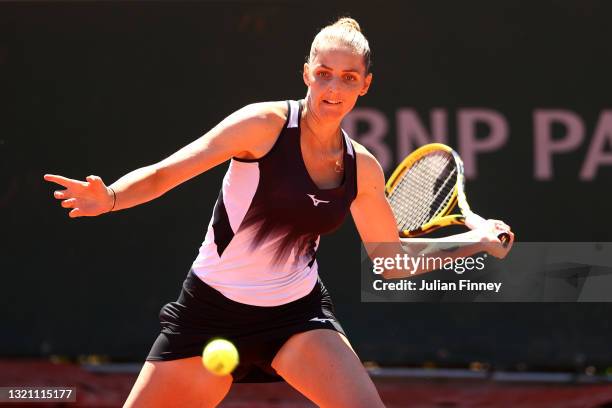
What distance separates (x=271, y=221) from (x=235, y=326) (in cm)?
36

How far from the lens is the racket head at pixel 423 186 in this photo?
424 centimetres

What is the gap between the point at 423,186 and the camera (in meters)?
4.38

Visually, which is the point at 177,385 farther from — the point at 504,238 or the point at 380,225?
the point at 504,238

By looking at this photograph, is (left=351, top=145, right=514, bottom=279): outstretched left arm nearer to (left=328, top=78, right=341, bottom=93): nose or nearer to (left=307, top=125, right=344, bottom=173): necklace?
(left=307, top=125, right=344, bottom=173): necklace

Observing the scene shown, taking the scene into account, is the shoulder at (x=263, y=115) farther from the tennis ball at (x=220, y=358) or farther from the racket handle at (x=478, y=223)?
the racket handle at (x=478, y=223)

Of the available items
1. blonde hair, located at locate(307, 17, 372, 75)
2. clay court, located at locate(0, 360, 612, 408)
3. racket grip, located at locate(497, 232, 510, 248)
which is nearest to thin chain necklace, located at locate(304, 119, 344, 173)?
blonde hair, located at locate(307, 17, 372, 75)

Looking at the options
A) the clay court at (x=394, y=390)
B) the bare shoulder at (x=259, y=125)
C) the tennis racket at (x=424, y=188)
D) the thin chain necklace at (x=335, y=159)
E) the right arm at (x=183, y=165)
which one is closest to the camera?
the right arm at (x=183, y=165)

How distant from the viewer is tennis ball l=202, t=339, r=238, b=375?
322 cm

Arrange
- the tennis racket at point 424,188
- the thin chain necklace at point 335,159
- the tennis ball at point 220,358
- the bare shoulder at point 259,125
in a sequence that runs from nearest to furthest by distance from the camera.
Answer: the tennis ball at point 220,358, the bare shoulder at point 259,125, the thin chain necklace at point 335,159, the tennis racket at point 424,188

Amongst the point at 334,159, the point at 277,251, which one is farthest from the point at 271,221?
the point at 334,159

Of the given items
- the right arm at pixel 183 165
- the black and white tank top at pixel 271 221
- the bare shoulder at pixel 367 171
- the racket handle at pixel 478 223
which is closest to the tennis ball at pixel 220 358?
the black and white tank top at pixel 271 221

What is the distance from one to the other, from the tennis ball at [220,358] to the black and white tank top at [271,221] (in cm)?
25

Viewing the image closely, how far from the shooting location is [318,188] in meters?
Answer: 3.44

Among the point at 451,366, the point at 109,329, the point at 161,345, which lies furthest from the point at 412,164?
the point at 109,329
